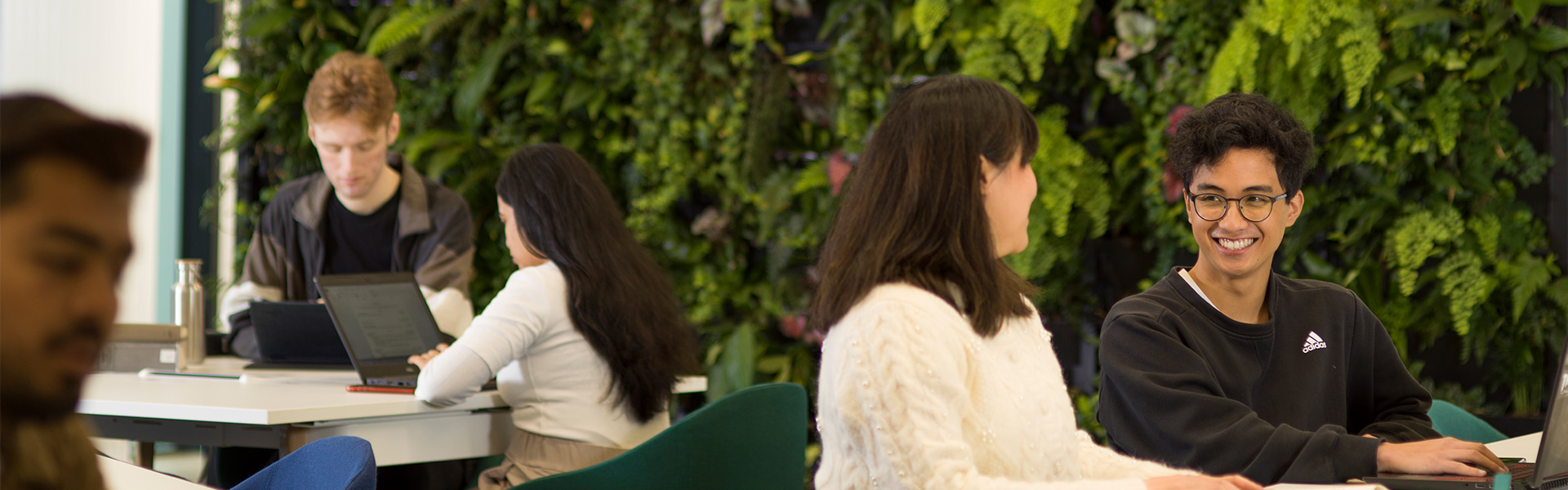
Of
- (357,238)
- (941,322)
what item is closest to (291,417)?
(357,238)

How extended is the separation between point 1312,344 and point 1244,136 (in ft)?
1.21

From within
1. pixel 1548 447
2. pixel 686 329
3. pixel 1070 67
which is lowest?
pixel 686 329

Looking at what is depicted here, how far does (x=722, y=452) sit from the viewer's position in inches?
83.2

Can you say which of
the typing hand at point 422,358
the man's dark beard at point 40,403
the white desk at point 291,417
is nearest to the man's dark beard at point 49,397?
the man's dark beard at point 40,403

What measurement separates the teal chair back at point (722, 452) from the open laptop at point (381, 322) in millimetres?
687

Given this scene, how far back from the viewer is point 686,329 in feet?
9.02

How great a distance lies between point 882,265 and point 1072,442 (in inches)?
13.5

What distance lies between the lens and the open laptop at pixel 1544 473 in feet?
4.80

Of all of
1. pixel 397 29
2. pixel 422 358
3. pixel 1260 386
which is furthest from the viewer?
pixel 397 29

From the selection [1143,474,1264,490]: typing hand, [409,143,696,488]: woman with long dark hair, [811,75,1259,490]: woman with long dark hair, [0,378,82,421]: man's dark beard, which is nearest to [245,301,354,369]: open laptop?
[409,143,696,488]: woman with long dark hair

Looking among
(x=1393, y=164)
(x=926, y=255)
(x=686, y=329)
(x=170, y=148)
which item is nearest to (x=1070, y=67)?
(x=1393, y=164)

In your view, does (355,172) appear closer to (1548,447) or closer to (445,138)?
(445,138)

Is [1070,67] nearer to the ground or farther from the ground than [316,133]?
farther from the ground

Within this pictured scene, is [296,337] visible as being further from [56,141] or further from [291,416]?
[56,141]
